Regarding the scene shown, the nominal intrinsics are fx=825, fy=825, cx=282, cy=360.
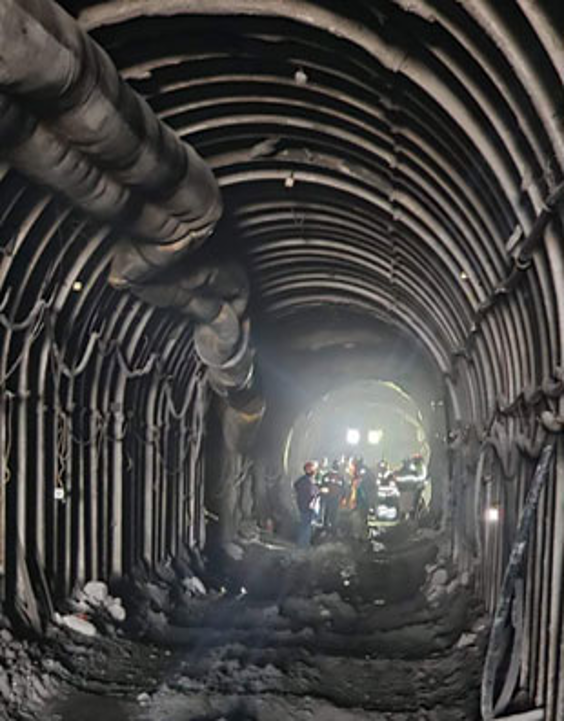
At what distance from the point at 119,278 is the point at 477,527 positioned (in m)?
4.81

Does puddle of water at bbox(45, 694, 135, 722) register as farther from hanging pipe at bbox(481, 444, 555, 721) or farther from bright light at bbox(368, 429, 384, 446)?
bright light at bbox(368, 429, 384, 446)

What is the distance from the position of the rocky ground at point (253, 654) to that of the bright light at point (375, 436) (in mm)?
31817

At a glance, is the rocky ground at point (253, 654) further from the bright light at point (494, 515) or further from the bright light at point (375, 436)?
the bright light at point (375, 436)

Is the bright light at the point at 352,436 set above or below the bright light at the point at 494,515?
above

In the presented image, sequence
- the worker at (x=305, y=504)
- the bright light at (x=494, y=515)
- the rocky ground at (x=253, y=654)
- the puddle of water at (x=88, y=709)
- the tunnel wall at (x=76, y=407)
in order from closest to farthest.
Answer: the puddle of water at (x=88, y=709) < the rocky ground at (x=253, y=654) < the tunnel wall at (x=76, y=407) < the bright light at (x=494, y=515) < the worker at (x=305, y=504)

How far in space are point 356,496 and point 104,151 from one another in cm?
1443

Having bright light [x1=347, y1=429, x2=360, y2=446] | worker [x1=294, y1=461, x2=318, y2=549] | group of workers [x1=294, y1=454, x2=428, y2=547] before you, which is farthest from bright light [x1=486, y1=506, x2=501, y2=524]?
bright light [x1=347, y1=429, x2=360, y2=446]

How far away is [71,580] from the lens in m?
8.42

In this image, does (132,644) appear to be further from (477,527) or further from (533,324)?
(533,324)

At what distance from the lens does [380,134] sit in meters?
7.04

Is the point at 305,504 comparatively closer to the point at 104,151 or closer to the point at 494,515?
the point at 494,515

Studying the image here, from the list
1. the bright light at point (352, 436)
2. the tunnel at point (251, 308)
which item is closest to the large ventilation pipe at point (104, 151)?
the tunnel at point (251, 308)

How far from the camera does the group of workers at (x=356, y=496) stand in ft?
51.7

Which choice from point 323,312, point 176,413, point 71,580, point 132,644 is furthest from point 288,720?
point 323,312
